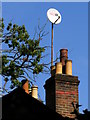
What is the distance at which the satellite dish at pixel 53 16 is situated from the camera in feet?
50.7

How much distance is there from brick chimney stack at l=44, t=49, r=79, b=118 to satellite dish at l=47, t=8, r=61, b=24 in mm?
4598

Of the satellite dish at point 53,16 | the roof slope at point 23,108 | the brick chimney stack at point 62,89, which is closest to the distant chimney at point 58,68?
the brick chimney stack at point 62,89

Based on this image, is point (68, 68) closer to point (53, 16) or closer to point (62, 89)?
point (62, 89)

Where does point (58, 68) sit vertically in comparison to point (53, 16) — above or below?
below

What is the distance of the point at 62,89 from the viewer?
10.6m

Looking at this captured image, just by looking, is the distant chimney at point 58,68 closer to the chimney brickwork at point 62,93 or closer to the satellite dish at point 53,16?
the chimney brickwork at point 62,93

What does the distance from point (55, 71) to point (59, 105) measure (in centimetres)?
108

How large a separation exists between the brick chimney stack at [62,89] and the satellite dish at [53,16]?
460 cm

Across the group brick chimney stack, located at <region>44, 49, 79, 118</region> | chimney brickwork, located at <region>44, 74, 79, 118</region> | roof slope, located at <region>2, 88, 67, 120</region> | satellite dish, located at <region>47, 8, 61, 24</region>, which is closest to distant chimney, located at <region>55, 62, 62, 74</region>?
brick chimney stack, located at <region>44, 49, 79, 118</region>

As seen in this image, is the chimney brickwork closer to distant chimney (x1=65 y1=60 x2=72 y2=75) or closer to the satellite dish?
distant chimney (x1=65 y1=60 x2=72 y2=75)

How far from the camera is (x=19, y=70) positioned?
69.8 ft

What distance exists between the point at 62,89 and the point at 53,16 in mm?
5782

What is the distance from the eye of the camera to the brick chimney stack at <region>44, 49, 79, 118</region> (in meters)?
10.4

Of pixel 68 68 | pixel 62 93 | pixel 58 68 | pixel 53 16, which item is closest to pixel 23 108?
pixel 62 93
